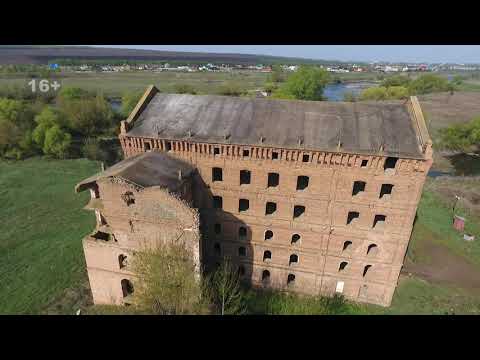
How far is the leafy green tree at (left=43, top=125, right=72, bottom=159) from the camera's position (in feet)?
186

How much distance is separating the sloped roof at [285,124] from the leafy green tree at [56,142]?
38800mm

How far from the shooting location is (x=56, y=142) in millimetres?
57375

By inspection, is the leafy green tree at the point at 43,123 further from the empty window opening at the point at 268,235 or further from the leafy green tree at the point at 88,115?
the empty window opening at the point at 268,235

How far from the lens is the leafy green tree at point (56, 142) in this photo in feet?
186

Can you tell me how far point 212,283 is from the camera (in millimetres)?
26156

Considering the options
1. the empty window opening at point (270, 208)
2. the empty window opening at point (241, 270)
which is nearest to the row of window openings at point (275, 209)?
the empty window opening at point (270, 208)

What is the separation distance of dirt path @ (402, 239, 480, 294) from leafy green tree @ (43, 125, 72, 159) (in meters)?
56.8

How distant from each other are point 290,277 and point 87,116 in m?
54.0

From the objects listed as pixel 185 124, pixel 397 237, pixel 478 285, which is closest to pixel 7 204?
pixel 185 124

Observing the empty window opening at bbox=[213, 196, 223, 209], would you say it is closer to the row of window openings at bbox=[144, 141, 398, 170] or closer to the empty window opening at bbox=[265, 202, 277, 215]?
the empty window opening at bbox=[265, 202, 277, 215]

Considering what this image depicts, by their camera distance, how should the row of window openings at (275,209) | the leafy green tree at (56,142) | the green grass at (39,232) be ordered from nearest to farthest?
the row of window openings at (275,209) < the green grass at (39,232) < the leafy green tree at (56,142)

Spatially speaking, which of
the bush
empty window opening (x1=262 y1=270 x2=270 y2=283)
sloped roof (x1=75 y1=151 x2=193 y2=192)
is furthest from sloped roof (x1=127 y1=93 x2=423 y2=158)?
the bush

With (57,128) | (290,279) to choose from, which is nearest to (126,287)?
(290,279)

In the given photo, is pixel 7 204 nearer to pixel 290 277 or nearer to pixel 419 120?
pixel 290 277
